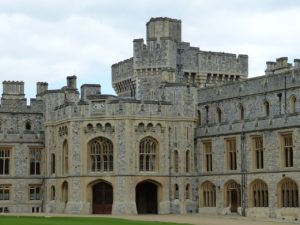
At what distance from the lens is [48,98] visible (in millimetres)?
54656

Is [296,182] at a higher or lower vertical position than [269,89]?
lower

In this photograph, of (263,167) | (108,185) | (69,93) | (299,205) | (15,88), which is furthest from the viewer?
(15,88)

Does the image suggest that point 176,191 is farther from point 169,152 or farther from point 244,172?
point 244,172

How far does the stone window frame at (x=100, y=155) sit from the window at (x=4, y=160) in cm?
904

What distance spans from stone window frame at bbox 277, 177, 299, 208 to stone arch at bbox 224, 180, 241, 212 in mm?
4030

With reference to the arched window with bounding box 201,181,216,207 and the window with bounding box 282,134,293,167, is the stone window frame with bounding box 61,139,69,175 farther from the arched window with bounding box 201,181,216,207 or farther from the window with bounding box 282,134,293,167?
the window with bounding box 282,134,293,167

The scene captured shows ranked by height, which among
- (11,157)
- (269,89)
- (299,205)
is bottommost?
(299,205)

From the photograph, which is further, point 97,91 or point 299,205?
point 97,91

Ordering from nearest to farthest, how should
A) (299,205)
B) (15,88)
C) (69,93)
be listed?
1. (299,205)
2. (69,93)
3. (15,88)

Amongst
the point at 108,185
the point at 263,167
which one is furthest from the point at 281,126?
the point at 108,185

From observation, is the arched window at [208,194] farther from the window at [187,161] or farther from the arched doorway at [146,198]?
the arched doorway at [146,198]

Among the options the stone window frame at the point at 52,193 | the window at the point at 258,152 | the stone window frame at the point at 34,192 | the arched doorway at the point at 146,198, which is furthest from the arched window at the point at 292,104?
the stone window frame at the point at 34,192

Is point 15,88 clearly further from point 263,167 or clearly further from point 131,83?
point 263,167

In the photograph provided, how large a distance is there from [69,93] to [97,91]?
3.86 meters
